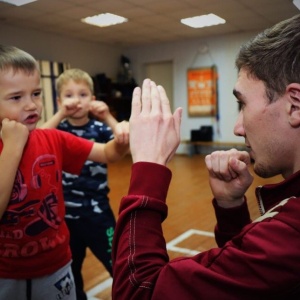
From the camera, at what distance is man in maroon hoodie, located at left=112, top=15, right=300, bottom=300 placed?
25.2 inches

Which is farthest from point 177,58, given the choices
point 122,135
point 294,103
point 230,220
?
point 294,103

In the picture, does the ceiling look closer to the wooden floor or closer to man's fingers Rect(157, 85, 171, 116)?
the wooden floor

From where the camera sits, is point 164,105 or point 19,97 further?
point 19,97

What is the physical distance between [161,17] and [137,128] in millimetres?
6606

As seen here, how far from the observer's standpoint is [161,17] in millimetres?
6898

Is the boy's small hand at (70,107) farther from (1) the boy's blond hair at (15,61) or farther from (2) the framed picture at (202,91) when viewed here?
(2) the framed picture at (202,91)

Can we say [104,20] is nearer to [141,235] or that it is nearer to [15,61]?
[15,61]

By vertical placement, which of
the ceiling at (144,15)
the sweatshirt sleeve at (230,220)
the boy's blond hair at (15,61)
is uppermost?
the ceiling at (144,15)

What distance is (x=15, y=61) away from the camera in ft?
4.07

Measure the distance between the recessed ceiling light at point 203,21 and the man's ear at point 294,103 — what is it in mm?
6754

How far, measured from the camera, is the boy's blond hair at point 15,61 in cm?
123

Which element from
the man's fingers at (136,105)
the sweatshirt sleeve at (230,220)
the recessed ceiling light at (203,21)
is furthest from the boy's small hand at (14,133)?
the recessed ceiling light at (203,21)

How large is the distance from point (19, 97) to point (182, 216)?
10.4ft

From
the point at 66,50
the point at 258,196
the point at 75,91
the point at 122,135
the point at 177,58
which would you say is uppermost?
the point at 66,50
